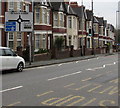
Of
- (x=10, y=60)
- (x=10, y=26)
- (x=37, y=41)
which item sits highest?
(x=10, y=26)

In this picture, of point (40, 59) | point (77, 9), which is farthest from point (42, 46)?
point (77, 9)

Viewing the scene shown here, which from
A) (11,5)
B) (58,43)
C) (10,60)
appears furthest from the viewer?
(58,43)

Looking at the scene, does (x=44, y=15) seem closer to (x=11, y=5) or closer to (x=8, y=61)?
(x=11, y=5)

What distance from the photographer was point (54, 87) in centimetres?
952

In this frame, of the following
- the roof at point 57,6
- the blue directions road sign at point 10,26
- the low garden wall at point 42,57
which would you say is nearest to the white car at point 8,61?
the blue directions road sign at point 10,26

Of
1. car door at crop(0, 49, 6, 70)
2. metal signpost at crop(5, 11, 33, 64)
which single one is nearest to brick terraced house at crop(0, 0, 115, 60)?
metal signpost at crop(5, 11, 33, 64)

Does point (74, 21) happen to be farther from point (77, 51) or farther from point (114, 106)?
point (114, 106)

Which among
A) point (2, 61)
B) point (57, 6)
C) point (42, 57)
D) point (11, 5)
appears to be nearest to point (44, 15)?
point (57, 6)

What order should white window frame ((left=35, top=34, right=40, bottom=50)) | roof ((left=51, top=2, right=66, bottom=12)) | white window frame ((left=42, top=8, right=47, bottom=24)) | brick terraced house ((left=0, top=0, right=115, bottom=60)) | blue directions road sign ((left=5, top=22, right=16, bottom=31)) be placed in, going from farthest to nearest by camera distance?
roof ((left=51, top=2, right=66, bottom=12)) < white window frame ((left=42, top=8, right=47, bottom=24)) < white window frame ((left=35, top=34, right=40, bottom=50)) < brick terraced house ((left=0, top=0, right=115, bottom=60)) < blue directions road sign ((left=5, top=22, right=16, bottom=31))

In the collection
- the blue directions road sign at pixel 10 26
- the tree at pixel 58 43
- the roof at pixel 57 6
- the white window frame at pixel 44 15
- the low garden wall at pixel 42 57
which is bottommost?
the low garden wall at pixel 42 57

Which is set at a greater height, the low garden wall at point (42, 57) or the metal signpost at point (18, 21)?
the metal signpost at point (18, 21)

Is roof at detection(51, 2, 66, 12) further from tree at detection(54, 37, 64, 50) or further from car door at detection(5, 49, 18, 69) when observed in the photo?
car door at detection(5, 49, 18, 69)

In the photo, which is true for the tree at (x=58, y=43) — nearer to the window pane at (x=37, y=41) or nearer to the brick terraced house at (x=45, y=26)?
the brick terraced house at (x=45, y=26)

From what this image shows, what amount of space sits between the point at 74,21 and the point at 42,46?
510 inches
